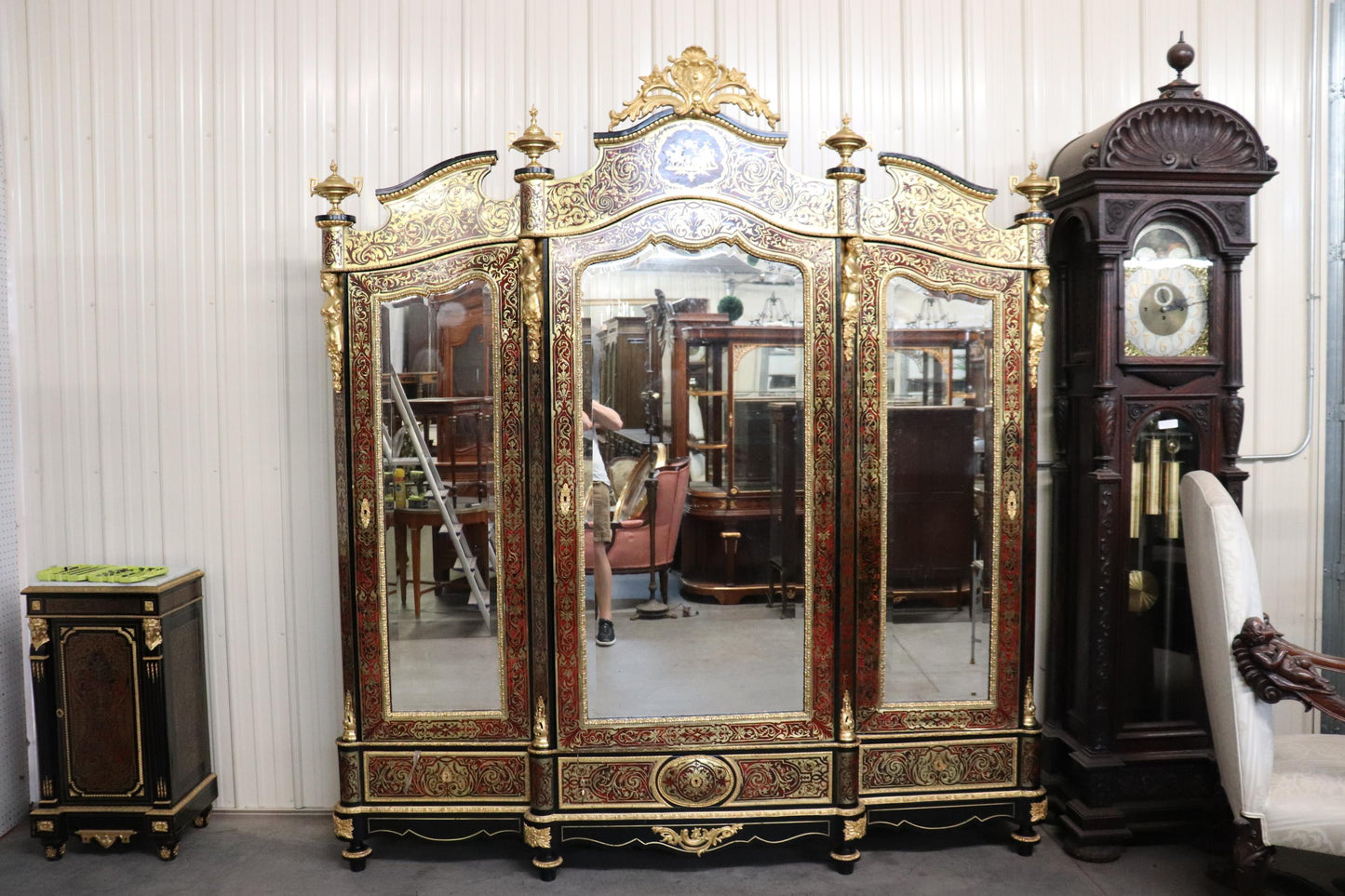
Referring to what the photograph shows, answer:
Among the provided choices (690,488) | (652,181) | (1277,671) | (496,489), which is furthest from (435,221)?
(1277,671)

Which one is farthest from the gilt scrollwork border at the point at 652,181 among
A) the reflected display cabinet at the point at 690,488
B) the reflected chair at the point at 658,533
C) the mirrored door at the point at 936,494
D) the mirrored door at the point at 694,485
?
the reflected chair at the point at 658,533

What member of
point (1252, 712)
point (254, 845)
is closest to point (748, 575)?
point (1252, 712)

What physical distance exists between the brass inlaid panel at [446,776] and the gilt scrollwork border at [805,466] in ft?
0.75

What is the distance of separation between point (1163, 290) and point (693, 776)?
2117 millimetres

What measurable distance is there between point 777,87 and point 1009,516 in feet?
5.51

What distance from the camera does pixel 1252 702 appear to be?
248 centimetres

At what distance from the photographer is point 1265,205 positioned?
342cm

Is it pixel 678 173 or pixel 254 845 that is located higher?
pixel 678 173

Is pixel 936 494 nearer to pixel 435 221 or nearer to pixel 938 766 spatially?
pixel 938 766

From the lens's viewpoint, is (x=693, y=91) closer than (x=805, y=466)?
Yes

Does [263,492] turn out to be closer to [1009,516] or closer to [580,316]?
[580,316]

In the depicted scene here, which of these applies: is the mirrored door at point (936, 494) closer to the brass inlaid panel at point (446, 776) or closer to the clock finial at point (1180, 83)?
the clock finial at point (1180, 83)

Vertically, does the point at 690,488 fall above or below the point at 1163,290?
below

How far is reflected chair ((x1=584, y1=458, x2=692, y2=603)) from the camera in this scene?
2805 mm
